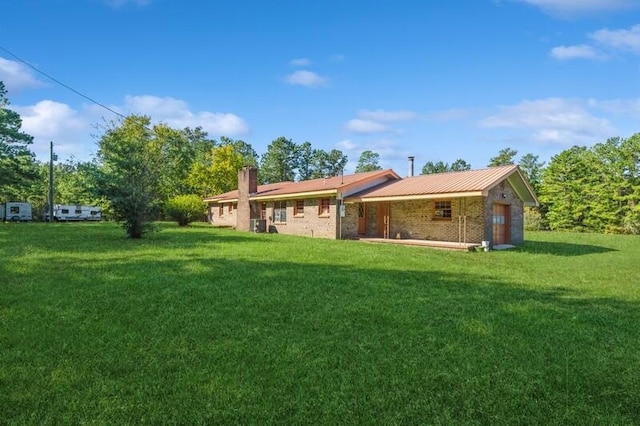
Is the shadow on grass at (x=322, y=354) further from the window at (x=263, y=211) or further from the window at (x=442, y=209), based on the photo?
the window at (x=263, y=211)

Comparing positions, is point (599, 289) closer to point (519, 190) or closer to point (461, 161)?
point (519, 190)

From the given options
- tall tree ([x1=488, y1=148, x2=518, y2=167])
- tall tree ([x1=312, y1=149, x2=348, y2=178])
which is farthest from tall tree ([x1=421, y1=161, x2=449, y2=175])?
tall tree ([x1=488, y1=148, x2=518, y2=167])

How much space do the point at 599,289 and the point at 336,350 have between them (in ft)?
21.5

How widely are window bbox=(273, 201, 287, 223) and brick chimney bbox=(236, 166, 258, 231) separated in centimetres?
238

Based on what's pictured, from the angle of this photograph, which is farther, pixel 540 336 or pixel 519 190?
pixel 519 190

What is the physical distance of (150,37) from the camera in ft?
51.6

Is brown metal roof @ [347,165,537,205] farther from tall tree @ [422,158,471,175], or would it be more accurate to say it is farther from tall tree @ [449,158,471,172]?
tall tree @ [449,158,471,172]

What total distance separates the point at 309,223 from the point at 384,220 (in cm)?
424

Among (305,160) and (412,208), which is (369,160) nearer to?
(305,160)

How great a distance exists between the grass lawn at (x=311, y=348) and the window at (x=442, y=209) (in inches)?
355

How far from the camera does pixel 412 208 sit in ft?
61.7

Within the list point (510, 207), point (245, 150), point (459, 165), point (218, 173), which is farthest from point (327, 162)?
point (510, 207)

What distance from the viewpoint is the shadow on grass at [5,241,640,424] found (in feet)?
9.86

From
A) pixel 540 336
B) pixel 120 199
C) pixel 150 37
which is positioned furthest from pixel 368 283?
pixel 150 37
